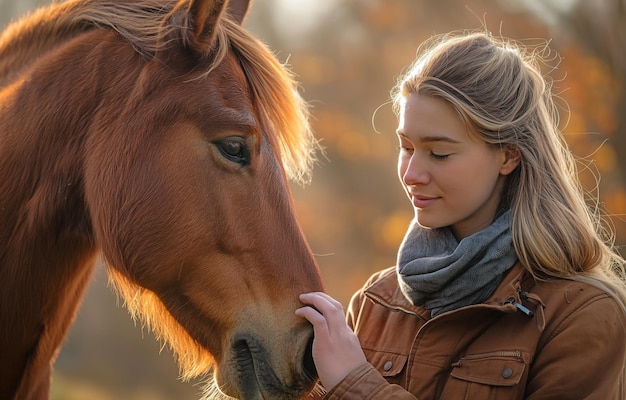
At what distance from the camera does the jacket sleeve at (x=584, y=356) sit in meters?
2.15

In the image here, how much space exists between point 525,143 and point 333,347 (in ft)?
3.30

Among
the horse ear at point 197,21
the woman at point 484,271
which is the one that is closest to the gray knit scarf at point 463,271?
the woman at point 484,271

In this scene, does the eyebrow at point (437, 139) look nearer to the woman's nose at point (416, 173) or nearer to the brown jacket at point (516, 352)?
the woman's nose at point (416, 173)

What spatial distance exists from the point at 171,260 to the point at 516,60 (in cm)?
146

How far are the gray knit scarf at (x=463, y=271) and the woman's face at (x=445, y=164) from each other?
4.6 inches

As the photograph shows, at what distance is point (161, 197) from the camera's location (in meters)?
2.49

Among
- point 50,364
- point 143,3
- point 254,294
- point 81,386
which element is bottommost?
point 81,386

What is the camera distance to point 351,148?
13.5 metres

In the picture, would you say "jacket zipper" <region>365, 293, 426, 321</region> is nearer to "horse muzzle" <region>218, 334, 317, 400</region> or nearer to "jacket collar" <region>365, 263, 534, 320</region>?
"jacket collar" <region>365, 263, 534, 320</region>

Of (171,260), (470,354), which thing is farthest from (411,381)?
(171,260)

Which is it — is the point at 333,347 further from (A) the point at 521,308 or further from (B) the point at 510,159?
(B) the point at 510,159

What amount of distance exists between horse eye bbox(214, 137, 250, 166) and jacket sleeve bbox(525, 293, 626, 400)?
3.84 ft

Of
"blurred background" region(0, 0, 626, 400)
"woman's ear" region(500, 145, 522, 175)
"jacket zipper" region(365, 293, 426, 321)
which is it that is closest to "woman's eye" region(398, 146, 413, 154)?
"woman's ear" region(500, 145, 522, 175)

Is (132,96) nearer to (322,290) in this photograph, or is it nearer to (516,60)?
(322,290)
